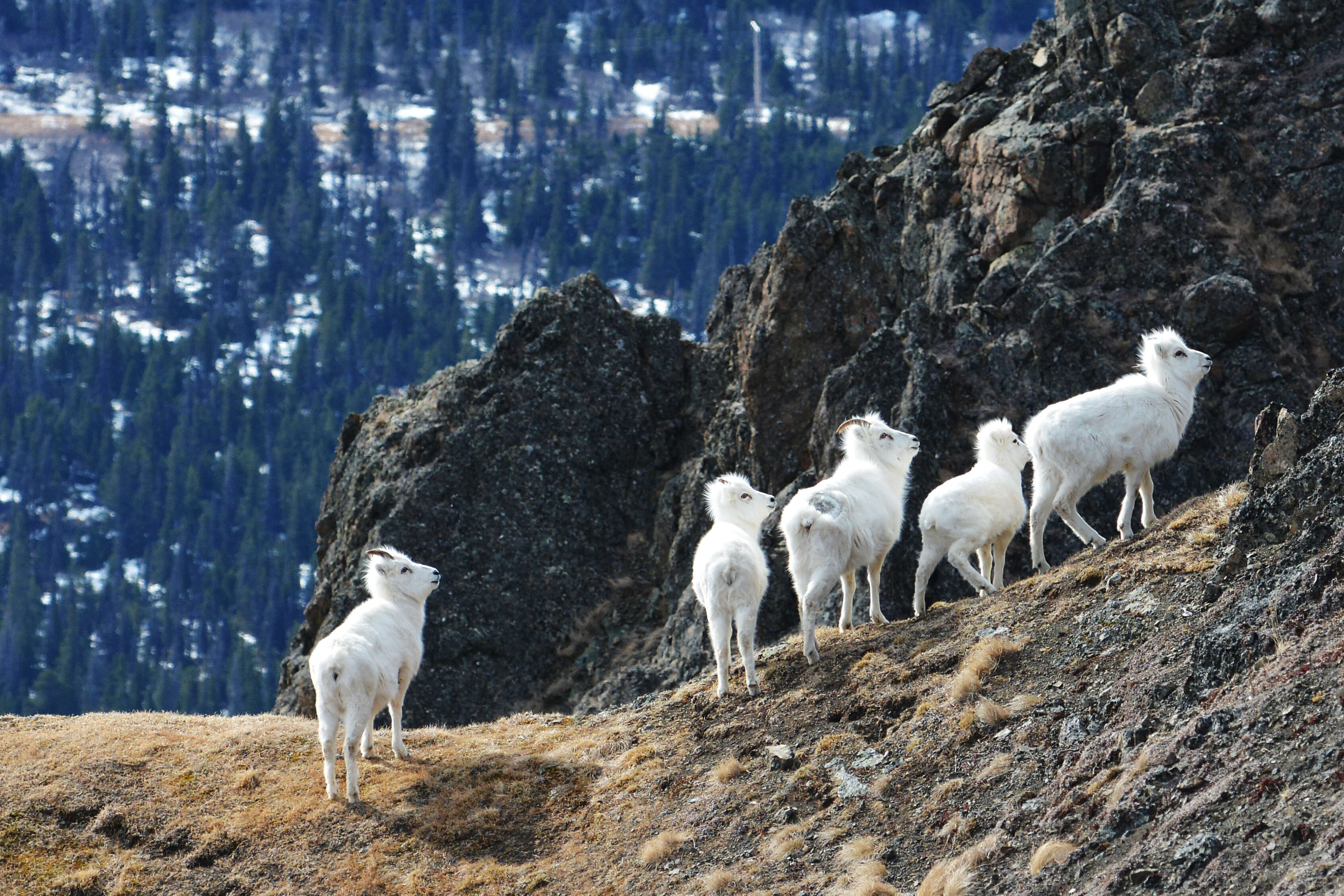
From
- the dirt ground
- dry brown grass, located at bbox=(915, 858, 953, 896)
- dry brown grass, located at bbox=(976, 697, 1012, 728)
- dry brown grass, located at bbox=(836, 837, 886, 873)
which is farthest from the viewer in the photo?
dry brown grass, located at bbox=(976, 697, 1012, 728)

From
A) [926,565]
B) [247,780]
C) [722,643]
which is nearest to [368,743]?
[247,780]

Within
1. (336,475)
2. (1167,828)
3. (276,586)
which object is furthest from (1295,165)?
(276,586)

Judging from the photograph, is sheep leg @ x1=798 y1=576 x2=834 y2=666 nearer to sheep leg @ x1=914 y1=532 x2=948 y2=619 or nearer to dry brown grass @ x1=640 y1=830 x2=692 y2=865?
sheep leg @ x1=914 y1=532 x2=948 y2=619

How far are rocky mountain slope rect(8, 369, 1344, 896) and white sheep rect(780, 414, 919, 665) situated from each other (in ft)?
2.82

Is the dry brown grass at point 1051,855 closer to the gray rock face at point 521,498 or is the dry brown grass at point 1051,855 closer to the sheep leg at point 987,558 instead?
the sheep leg at point 987,558

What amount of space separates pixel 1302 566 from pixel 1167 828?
3243 mm

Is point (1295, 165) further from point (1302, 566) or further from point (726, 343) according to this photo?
point (1302, 566)

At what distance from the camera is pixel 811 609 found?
17.7 meters

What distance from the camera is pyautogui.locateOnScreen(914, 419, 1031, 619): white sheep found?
18.5m

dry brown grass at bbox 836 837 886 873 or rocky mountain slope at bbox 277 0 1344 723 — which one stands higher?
rocky mountain slope at bbox 277 0 1344 723

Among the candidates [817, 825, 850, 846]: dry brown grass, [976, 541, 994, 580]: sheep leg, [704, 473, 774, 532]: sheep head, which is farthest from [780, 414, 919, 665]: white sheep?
[817, 825, 850, 846]: dry brown grass

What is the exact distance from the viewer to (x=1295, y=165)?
93.9 ft

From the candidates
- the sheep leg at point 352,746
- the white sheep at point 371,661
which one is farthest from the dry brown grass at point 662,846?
the white sheep at point 371,661

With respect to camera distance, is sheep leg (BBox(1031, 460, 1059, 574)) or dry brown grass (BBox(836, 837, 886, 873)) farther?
sheep leg (BBox(1031, 460, 1059, 574))
